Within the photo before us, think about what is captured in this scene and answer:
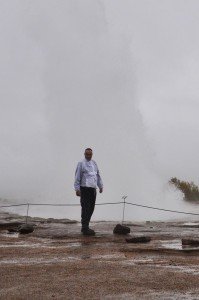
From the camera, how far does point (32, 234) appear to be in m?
10.6

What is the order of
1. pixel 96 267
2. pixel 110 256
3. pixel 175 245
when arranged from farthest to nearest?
pixel 175 245 → pixel 110 256 → pixel 96 267

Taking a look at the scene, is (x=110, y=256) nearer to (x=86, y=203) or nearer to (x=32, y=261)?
(x=32, y=261)

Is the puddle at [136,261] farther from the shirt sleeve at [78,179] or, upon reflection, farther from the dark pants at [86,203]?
the shirt sleeve at [78,179]

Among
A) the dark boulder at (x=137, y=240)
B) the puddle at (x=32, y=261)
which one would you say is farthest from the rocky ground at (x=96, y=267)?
the dark boulder at (x=137, y=240)

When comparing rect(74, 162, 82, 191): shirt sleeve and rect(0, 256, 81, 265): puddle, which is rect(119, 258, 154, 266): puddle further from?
rect(74, 162, 82, 191): shirt sleeve

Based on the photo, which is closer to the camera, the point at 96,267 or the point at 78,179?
the point at 96,267

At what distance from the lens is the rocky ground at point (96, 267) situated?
4.91m

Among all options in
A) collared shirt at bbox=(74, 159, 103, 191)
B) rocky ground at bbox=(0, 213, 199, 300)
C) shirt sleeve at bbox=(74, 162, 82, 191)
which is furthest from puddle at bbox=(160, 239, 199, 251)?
shirt sleeve at bbox=(74, 162, 82, 191)

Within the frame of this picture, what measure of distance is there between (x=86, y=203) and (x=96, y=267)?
162 inches

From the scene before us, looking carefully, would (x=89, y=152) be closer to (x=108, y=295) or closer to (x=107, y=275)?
(x=107, y=275)

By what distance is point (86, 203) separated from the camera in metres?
10.3

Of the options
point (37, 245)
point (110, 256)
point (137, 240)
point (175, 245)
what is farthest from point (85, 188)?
point (110, 256)

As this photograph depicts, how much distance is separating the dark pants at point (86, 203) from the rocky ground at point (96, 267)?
371 millimetres

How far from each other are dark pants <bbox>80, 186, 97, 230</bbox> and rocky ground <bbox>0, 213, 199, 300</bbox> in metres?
0.37
